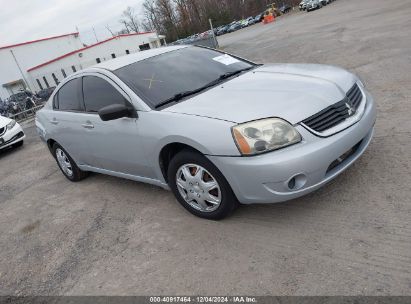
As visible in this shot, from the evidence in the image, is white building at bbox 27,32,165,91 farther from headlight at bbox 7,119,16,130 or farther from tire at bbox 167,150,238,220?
tire at bbox 167,150,238,220

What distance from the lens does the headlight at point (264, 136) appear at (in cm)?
329

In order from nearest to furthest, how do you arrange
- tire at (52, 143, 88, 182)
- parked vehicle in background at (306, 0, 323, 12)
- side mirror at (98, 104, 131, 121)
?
side mirror at (98, 104, 131, 121)
tire at (52, 143, 88, 182)
parked vehicle in background at (306, 0, 323, 12)

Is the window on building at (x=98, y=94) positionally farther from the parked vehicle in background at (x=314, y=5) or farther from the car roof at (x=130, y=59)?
the parked vehicle in background at (x=314, y=5)

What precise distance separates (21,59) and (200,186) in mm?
52171

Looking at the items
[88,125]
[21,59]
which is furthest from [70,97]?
[21,59]

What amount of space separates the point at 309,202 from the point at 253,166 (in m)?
0.89

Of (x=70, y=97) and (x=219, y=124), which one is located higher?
(x=70, y=97)

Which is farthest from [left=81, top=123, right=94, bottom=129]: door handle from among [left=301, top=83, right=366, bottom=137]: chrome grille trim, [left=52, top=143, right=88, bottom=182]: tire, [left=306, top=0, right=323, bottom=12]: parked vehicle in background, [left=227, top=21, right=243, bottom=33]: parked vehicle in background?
[left=227, top=21, right=243, bottom=33]: parked vehicle in background

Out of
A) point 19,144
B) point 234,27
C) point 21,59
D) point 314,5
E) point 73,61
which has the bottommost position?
point 234,27

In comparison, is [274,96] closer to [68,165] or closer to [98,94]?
[98,94]

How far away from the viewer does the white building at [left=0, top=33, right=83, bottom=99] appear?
4731 cm

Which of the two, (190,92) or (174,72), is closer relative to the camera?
(190,92)

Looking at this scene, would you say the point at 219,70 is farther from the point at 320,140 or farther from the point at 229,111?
the point at 320,140

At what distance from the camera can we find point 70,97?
5410mm
